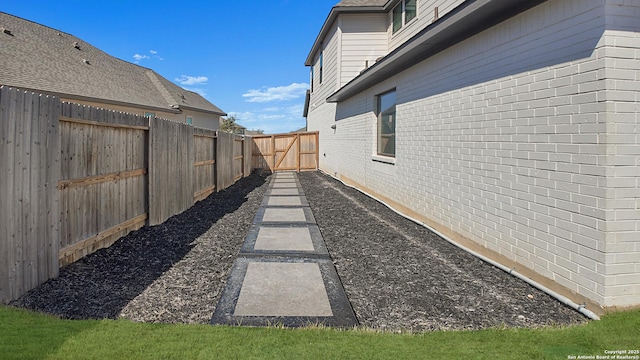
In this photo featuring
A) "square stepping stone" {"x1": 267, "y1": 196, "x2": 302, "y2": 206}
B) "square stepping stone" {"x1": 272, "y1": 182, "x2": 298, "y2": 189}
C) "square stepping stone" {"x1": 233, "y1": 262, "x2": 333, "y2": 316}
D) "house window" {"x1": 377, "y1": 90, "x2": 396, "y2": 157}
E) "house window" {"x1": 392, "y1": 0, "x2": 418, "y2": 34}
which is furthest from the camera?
"square stepping stone" {"x1": 272, "y1": 182, "x2": 298, "y2": 189}

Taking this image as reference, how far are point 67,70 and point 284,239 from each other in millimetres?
16735

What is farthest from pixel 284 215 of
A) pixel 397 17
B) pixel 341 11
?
pixel 341 11

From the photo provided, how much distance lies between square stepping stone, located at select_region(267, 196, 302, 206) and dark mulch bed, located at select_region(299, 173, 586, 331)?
2907 mm

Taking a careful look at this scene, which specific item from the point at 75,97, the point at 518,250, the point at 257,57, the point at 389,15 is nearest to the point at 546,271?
the point at 518,250

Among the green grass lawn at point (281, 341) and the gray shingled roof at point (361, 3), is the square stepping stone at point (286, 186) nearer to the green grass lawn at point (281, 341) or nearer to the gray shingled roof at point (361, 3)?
the gray shingled roof at point (361, 3)

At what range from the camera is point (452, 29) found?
17.6 ft

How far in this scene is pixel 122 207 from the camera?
5.62 metres

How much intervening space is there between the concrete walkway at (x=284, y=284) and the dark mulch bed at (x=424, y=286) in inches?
8.2

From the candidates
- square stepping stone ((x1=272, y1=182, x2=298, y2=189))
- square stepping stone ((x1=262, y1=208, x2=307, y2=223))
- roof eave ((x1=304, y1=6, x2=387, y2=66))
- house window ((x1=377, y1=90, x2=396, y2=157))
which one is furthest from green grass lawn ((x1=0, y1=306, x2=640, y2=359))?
roof eave ((x1=304, y1=6, x2=387, y2=66))

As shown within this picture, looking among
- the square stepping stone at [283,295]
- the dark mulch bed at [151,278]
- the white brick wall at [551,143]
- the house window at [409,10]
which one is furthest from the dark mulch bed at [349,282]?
the house window at [409,10]

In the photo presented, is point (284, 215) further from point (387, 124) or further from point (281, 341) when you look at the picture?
point (281, 341)

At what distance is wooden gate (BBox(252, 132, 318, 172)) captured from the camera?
20281 millimetres

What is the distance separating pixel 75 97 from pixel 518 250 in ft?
57.5

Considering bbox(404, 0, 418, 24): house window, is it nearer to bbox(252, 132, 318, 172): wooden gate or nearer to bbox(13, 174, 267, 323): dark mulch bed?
bbox(13, 174, 267, 323): dark mulch bed
